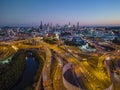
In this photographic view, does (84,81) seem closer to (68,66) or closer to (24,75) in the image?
(68,66)

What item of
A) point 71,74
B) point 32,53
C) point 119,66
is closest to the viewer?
point 71,74

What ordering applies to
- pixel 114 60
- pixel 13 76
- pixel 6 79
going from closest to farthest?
pixel 6 79
pixel 13 76
pixel 114 60

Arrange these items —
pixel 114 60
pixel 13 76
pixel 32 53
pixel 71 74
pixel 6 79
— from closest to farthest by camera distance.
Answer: pixel 6 79, pixel 13 76, pixel 71 74, pixel 114 60, pixel 32 53

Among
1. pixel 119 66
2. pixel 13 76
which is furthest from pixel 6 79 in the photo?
pixel 119 66

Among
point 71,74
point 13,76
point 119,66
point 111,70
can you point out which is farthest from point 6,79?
point 119,66

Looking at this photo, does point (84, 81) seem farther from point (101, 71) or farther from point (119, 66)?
point (119, 66)

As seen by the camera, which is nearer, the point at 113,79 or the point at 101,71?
the point at 113,79
